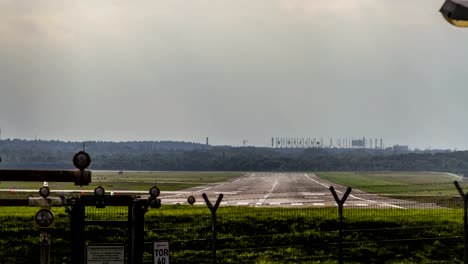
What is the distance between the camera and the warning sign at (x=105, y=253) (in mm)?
11195

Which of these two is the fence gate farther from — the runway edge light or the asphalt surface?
the asphalt surface

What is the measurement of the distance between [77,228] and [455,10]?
25.4 ft

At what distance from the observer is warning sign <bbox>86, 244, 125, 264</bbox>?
1120 cm

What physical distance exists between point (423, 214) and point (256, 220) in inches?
288

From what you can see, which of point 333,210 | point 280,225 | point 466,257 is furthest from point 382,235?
point 466,257

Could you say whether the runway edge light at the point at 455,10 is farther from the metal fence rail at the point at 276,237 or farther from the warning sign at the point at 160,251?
the metal fence rail at the point at 276,237

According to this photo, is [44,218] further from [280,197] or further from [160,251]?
[280,197]

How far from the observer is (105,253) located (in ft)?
36.9

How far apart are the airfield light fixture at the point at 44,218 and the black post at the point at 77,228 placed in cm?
38

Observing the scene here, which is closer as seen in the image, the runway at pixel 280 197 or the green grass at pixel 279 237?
the green grass at pixel 279 237

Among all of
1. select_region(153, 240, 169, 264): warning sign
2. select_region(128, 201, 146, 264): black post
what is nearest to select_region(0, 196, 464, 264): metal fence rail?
select_region(153, 240, 169, 264): warning sign

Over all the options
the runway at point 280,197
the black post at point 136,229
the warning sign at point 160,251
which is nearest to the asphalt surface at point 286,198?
the runway at point 280,197

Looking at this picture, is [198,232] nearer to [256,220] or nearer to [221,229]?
[221,229]

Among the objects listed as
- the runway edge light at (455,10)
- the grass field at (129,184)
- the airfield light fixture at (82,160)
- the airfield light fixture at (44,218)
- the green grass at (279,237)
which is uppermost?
the runway edge light at (455,10)
